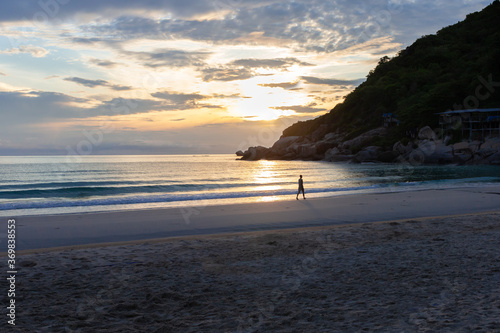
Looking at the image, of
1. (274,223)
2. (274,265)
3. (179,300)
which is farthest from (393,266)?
(274,223)

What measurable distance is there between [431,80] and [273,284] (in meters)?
125

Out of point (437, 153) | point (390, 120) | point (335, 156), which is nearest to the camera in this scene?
point (437, 153)

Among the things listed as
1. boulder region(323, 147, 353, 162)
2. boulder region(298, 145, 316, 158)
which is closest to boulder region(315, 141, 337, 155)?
boulder region(298, 145, 316, 158)

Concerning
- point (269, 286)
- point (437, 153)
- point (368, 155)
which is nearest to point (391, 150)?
point (368, 155)

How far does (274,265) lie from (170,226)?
7.70 metres

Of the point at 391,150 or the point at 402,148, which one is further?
the point at 391,150

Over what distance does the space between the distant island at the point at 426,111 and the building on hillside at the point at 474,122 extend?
184mm

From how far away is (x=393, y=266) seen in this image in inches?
305

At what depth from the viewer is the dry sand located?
16.8 feet

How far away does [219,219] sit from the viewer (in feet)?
54.5

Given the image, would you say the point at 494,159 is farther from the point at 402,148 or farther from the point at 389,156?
the point at 389,156

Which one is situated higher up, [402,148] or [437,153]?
[402,148]

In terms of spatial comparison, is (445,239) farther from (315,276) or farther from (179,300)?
(179,300)

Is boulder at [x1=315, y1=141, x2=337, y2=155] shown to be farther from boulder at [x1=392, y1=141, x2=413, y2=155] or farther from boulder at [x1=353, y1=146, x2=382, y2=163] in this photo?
boulder at [x1=392, y1=141, x2=413, y2=155]
